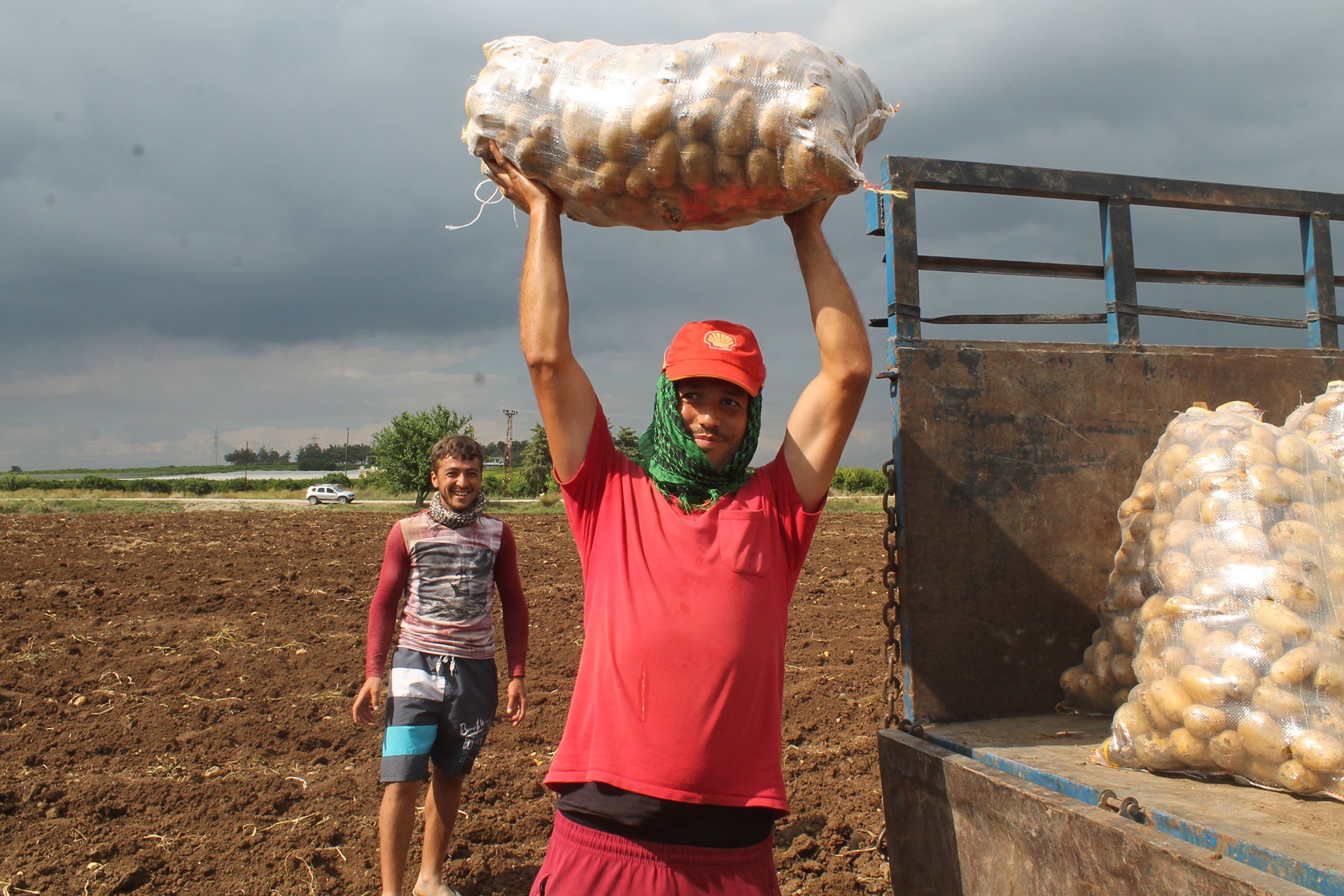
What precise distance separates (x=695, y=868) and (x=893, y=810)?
926mm

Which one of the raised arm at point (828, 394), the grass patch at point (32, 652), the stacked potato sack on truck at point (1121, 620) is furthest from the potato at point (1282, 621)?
the grass patch at point (32, 652)

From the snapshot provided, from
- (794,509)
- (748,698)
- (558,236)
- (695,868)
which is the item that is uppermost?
(558,236)

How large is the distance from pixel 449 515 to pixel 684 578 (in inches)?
77.3

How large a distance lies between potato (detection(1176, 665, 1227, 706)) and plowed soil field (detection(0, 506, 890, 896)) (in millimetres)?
1846

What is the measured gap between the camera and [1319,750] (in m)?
1.83

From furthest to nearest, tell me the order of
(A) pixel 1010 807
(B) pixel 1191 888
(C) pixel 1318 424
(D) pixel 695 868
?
1. (C) pixel 1318 424
2. (A) pixel 1010 807
3. (D) pixel 695 868
4. (B) pixel 1191 888

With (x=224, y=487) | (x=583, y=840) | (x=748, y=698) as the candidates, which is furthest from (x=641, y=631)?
(x=224, y=487)

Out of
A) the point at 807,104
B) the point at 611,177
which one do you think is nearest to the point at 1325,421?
the point at 807,104

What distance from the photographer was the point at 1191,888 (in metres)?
1.53

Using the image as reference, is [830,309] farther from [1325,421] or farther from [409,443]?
[409,443]

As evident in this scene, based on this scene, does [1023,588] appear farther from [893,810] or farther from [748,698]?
[748,698]

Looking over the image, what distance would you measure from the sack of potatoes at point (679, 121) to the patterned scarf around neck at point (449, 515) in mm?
1839

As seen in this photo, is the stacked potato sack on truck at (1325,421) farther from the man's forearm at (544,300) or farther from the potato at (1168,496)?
the man's forearm at (544,300)

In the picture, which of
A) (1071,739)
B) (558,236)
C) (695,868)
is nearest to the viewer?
(695,868)
